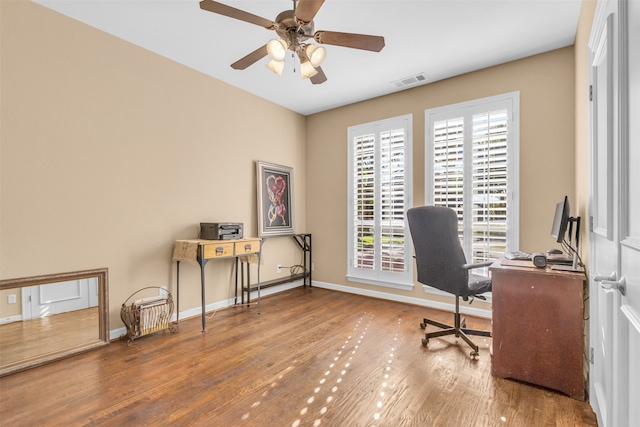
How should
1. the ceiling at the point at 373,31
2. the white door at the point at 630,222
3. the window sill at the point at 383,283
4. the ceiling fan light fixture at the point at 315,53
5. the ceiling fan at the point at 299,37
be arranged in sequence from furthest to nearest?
the window sill at the point at 383,283 → the ceiling at the point at 373,31 → the ceiling fan light fixture at the point at 315,53 → the ceiling fan at the point at 299,37 → the white door at the point at 630,222

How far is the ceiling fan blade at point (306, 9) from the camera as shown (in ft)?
5.61

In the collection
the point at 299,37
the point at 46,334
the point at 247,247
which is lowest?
the point at 46,334

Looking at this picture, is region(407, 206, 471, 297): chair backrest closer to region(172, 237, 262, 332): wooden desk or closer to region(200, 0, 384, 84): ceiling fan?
region(200, 0, 384, 84): ceiling fan

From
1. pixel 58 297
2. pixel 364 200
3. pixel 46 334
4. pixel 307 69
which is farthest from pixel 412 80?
pixel 46 334

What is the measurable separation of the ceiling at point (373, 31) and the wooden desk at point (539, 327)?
6.75 ft

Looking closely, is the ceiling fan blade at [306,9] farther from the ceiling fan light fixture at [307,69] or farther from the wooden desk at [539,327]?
the wooden desk at [539,327]

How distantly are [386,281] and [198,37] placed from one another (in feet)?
11.5

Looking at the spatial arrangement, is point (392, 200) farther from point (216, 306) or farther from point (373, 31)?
point (216, 306)

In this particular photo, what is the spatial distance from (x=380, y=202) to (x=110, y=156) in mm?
3117

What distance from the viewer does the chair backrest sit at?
256cm

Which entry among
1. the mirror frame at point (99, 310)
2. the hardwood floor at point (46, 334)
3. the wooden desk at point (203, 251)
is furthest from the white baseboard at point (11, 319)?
the wooden desk at point (203, 251)

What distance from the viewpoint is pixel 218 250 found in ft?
10.6

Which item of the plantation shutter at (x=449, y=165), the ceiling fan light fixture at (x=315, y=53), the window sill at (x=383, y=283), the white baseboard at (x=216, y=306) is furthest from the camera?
the window sill at (x=383, y=283)

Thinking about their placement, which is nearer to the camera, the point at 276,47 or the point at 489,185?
the point at 276,47
